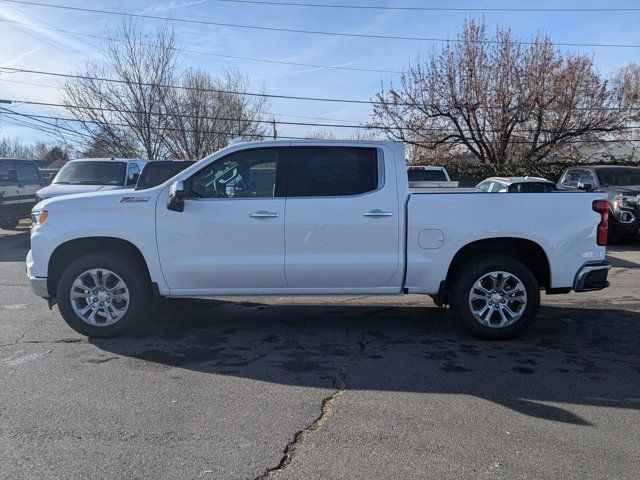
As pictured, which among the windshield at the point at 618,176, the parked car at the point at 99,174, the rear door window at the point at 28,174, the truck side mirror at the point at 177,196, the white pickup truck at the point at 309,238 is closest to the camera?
the truck side mirror at the point at 177,196

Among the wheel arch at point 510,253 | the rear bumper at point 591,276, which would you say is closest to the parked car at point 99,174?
the wheel arch at point 510,253

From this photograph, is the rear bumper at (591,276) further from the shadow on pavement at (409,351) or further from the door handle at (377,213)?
the door handle at (377,213)

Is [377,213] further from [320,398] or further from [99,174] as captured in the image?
[99,174]

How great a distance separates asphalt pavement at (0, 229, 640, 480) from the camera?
3.41 m

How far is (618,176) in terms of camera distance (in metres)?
14.5

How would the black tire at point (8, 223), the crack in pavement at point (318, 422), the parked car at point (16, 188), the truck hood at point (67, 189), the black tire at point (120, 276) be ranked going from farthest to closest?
the black tire at point (8, 223)
the parked car at point (16, 188)
the truck hood at point (67, 189)
the black tire at point (120, 276)
the crack in pavement at point (318, 422)

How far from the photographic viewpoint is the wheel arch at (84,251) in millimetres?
5883

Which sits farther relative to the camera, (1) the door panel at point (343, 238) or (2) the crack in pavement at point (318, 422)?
(1) the door panel at point (343, 238)

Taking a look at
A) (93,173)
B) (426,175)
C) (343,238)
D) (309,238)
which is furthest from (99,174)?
(343,238)

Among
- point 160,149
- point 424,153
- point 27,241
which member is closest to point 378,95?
point 424,153

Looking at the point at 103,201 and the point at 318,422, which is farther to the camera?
the point at 103,201

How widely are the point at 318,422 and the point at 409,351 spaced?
1.84 m

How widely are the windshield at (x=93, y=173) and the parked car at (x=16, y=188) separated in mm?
2588

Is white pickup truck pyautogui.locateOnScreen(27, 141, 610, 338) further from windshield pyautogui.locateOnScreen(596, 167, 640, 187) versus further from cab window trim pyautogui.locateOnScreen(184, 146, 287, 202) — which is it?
windshield pyautogui.locateOnScreen(596, 167, 640, 187)
